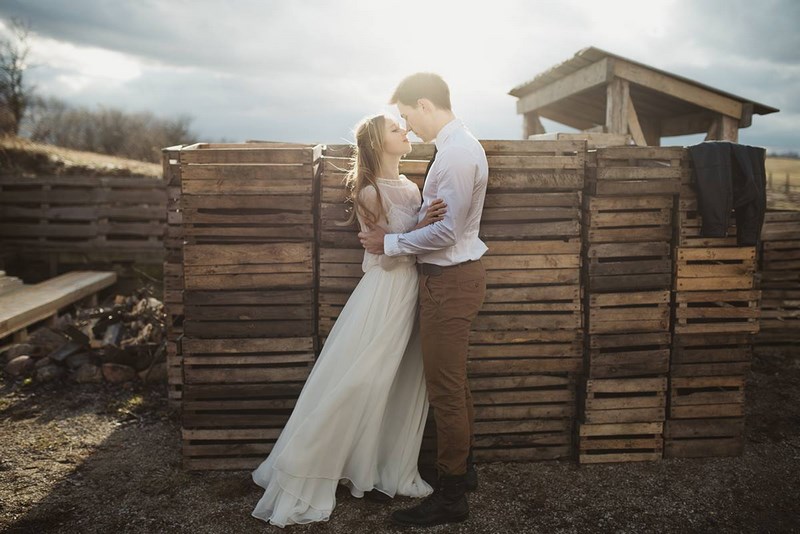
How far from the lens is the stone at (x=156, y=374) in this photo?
22.3 ft

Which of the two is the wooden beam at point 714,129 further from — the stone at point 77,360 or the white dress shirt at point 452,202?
the stone at point 77,360

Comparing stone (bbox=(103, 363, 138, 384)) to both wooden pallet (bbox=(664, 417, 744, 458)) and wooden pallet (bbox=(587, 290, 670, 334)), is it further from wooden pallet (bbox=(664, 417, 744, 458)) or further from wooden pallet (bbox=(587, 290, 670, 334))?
wooden pallet (bbox=(664, 417, 744, 458))

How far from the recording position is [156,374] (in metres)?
6.81

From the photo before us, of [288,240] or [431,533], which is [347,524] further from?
[288,240]

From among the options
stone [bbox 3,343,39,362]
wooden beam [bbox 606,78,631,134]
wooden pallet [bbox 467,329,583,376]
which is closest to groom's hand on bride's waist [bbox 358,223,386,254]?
wooden pallet [bbox 467,329,583,376]

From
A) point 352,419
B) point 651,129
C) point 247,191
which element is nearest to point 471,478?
point 352,419

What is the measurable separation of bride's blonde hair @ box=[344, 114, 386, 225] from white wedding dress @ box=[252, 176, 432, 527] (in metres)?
0.05

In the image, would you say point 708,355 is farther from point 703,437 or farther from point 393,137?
point 393,137

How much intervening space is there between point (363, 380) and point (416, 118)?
5.81ft

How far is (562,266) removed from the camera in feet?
16.0

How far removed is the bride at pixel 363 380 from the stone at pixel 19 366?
431cm

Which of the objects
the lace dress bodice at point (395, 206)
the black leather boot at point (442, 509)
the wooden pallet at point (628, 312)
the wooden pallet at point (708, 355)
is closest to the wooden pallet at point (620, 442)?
the wooden pallet at point (708, 355)

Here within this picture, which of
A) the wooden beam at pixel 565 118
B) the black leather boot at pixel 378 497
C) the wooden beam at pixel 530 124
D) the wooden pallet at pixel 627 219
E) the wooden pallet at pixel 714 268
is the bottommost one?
the black leather boot at pixel 378 497

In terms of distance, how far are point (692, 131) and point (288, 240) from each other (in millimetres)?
8372
